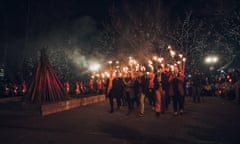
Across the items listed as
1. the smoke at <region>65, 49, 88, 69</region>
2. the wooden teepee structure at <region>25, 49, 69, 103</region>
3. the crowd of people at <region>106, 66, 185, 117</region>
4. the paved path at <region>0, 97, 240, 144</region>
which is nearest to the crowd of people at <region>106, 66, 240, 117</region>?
the crowd of people at <region>106, 66, 185, 117</region>

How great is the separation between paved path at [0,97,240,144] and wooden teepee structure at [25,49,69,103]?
3570mm

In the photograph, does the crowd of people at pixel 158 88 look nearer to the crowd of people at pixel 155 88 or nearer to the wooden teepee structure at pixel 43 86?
the crowd of people at pixel 155 88

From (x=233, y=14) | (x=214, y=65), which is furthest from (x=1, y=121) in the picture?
(x=214, y=65)

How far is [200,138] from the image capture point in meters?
8.70

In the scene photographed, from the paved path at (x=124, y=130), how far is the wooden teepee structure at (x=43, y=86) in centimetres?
357

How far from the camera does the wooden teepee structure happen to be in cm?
1691

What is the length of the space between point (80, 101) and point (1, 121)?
287 inches

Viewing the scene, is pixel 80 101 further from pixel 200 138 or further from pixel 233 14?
pixel 233 14

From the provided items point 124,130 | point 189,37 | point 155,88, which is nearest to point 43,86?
point 155,88

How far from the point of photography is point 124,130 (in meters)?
10.1

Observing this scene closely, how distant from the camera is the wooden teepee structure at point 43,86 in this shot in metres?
16.9

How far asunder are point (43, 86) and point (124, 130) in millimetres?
8491

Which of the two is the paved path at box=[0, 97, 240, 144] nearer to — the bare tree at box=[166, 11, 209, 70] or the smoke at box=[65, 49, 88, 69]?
the bare tree at box=[166, 11, 209, 70]

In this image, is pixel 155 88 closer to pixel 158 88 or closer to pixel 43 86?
pixel 158 88
